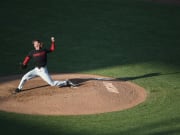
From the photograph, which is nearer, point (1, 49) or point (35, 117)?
point (35, 117)

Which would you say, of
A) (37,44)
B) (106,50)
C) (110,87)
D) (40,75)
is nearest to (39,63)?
(40,75)

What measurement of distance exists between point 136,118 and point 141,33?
454 inches

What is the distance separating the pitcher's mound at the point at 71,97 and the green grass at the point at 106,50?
39cm

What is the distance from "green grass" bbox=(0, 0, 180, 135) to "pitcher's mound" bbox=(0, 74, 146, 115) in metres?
0.39

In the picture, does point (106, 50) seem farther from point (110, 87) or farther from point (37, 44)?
point (37, 44)

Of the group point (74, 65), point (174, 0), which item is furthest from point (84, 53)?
point (174, 0)

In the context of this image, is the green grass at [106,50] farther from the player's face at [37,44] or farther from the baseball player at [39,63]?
the player's face at [37,44]

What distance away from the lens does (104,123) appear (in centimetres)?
1068

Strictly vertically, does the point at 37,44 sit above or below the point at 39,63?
above

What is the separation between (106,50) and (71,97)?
6.91 metres

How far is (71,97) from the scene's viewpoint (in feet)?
40.0

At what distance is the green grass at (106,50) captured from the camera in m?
10.6

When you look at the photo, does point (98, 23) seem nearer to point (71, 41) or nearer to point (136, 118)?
point (71, 41)

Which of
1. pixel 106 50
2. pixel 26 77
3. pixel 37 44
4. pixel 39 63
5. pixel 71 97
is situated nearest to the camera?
pixel 71 97
